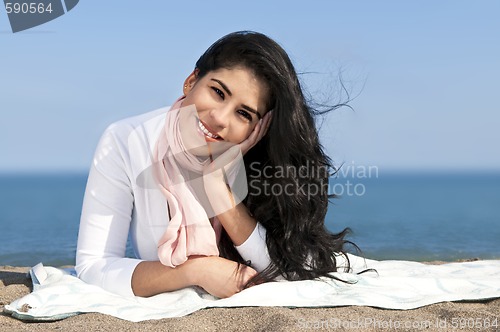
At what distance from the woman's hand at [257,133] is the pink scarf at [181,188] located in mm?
206

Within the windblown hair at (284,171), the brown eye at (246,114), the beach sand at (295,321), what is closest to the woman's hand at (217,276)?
the windblown hair at (284,171)

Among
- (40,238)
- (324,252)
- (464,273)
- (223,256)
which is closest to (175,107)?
(223,256)

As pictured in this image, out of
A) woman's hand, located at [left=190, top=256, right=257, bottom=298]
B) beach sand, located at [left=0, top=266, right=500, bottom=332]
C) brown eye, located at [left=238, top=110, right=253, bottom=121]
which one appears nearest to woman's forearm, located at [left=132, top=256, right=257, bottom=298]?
woman's hand, located at [left=190, top=256, right=257, bottom=298]

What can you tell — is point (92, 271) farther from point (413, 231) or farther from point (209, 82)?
point (413, 231)

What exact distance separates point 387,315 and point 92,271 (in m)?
1.55

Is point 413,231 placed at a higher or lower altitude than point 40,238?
lower

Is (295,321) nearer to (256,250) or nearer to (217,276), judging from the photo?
(217,276)

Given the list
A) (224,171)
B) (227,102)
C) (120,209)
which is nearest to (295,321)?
(224,171)

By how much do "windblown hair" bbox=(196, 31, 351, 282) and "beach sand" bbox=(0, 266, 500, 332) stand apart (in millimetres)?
514

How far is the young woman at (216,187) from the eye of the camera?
3.13 metres

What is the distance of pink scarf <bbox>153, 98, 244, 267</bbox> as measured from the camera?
3.14 meters

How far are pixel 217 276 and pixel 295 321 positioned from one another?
2.15ft

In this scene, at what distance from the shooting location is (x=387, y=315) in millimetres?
2816

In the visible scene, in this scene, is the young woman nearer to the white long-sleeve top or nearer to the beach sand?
the white long-sleeve top
